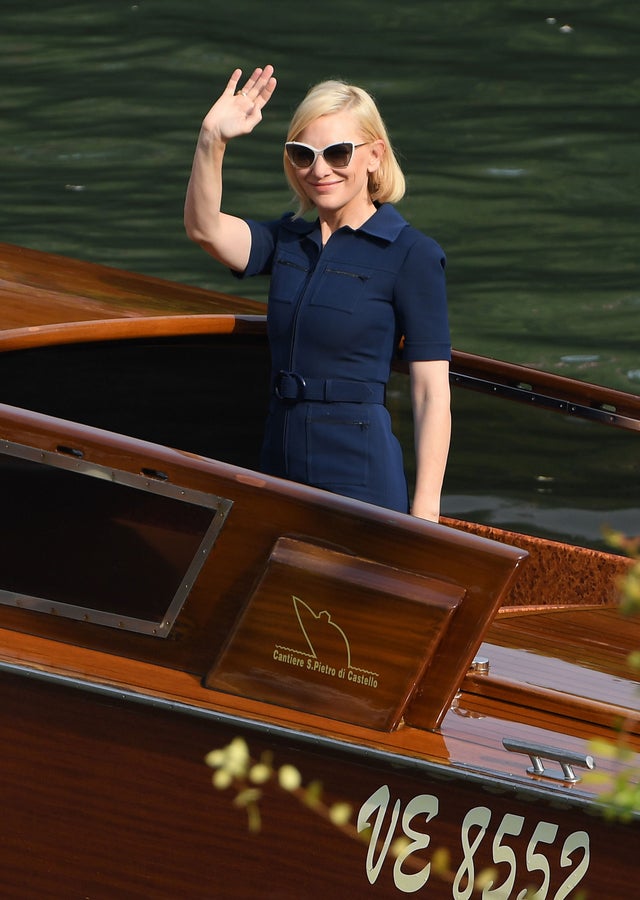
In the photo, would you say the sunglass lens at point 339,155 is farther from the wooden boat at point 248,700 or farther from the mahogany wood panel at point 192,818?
the mahogany wood panel at point 192,818

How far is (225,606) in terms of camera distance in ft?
9.39

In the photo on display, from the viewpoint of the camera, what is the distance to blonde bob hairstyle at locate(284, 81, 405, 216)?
341 cm

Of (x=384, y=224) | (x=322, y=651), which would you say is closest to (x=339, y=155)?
(x=384, y=224)

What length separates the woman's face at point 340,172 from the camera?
3398mm

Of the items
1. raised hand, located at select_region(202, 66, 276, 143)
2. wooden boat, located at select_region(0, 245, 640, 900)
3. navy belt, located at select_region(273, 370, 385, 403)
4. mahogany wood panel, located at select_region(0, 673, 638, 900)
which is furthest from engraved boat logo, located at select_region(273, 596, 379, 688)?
raised hand, located at select_region(202, 66, 276, 143)

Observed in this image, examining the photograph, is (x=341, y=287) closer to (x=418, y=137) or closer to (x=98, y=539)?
(x=98, y=539)

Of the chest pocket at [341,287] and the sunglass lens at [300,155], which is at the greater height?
the sunglass lens at [300,155]

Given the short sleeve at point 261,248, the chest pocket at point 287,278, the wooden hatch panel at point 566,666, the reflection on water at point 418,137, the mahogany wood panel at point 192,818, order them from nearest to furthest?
the mahogany wood panel at point 192,818 → the wooden hatch panel at point 566,666 → the chest pocket at point 287,278 → the short sleeve at point 261,248 → the reflection on water at point 418,137

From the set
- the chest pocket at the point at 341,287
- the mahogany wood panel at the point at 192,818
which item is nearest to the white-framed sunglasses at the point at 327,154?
the chest pocket at the point at 341,287

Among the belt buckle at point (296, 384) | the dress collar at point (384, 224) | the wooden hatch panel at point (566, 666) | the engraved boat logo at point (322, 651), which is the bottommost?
the wooden hatch panel at point (566, 666)

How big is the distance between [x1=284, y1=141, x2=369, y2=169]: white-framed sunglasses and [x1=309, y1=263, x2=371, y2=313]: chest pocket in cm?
25

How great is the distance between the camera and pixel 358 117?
11.2 ft

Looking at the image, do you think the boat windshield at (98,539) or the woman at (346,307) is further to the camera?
the woman at (346,307)

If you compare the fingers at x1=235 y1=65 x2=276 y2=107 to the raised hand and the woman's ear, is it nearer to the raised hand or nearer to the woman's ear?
the raised hand
